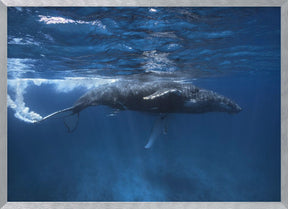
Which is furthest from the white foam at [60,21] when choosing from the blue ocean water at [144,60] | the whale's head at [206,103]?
the whale's head at [206,103]

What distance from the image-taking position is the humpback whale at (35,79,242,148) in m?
7.68

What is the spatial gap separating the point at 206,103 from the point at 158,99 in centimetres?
217

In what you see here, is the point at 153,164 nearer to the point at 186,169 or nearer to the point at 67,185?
the point at 186,169

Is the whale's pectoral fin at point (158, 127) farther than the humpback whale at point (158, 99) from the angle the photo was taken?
Yes

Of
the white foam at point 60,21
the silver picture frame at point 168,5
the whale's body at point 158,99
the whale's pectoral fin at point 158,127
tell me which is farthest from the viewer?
the whale's pectoral fin at point 158,127

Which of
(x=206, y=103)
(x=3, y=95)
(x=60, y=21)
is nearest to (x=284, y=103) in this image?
(x=206, y=103)

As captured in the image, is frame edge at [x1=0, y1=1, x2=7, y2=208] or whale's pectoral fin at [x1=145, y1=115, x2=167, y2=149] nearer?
frame edge at [x1=0, y1=1, x2=7, y2=208]

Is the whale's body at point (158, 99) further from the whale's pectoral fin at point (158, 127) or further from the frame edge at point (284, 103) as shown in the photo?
the frame edge at point (284, 103)

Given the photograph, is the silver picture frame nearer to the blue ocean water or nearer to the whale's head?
the blue ocean water

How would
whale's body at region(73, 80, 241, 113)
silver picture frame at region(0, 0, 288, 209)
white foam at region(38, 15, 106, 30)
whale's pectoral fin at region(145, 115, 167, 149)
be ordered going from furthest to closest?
whale's pectoral fin at region(145, 115, 167, 149) < whale's body at region(73, 80, 241, 113) < white foam at region(38, 15, 106, 30) < silver picture frame at region(0, 0, 288, 209)

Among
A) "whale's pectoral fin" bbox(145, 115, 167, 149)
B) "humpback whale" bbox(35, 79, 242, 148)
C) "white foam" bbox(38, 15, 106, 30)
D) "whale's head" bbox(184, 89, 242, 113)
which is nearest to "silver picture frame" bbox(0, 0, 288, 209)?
"white foam" bbox(38, 15, 106, 30)

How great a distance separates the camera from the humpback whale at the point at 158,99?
7.68m

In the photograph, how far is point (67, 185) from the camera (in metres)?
14.8

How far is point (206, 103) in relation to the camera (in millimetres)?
7887
